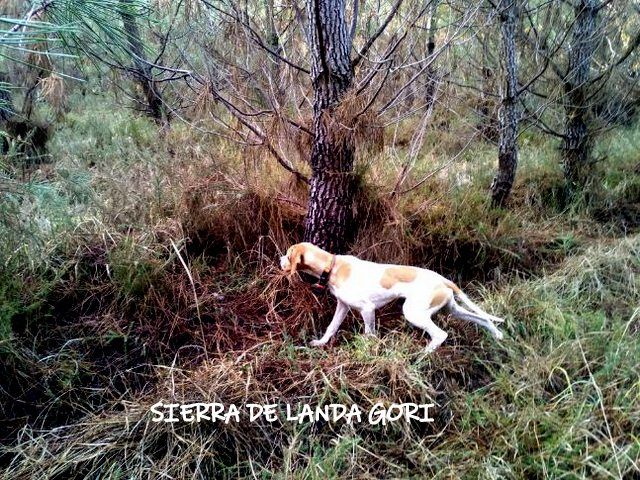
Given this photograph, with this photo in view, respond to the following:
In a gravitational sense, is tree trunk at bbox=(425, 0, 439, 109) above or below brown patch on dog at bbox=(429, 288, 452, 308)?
above

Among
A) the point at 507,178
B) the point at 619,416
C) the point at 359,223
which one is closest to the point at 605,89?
the point at 507,178

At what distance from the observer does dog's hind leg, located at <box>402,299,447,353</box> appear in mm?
2137

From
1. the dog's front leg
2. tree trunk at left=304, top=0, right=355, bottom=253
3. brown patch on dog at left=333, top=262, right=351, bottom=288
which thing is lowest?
the dog's front leg

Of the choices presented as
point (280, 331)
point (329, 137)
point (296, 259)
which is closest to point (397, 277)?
point (296, 259)

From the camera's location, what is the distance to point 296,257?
91.0 inches

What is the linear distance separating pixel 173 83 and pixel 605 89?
3.55m

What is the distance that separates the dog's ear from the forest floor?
12.6 inches

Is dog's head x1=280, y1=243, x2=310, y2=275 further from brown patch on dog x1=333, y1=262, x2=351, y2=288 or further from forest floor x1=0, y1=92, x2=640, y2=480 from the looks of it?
forest floor x1=0, y1=92, x2=640, y2=480

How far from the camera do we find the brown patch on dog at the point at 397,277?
221cm

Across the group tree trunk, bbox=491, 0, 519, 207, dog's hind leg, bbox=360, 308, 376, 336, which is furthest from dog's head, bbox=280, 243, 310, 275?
tree trunk, bbox=491, 0, 519, 207

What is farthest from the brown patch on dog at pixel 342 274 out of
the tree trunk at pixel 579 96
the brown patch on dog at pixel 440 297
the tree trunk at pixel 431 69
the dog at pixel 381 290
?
the tree trunk at pixel 579 96

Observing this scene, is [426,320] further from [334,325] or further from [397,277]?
[334,325]

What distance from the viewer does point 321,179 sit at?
2734 millimetres

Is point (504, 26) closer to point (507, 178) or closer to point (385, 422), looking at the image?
point (507, 178)
